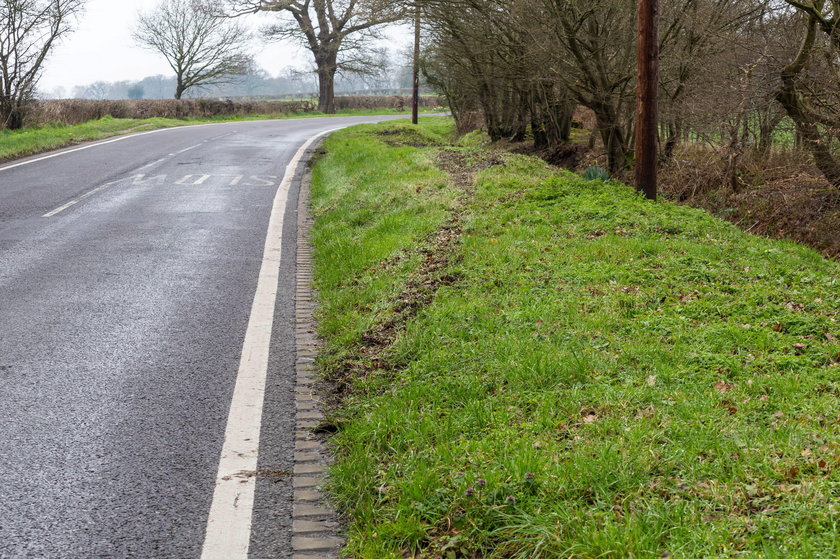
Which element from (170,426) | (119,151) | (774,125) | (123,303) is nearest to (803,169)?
(774,125)

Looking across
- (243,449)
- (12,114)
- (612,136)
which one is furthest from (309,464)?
(12,114)

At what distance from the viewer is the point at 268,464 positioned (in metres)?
4.22

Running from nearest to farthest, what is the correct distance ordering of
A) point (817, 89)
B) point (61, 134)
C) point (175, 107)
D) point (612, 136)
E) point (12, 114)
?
point (817, 89) → point (612, 136) → point (61, 134) → point (12, 114) → point (175, 107)

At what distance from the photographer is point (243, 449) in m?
4.37

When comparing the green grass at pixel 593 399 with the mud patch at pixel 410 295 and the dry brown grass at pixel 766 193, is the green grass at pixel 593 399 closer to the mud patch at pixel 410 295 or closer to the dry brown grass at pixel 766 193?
the mud patch at pixel 410 295

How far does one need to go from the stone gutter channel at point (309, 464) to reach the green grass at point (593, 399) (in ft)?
0.37

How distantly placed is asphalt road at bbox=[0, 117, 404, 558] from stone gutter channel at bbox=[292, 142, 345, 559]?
2.9 inches

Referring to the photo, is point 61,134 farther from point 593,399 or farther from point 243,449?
point 593,399

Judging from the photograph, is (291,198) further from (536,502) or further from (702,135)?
(536,502)

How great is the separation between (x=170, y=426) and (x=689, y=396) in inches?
119

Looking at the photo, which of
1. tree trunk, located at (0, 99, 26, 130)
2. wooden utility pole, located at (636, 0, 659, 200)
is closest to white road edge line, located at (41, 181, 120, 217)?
wooden utility pole, located at (636, 0, 659, 200)

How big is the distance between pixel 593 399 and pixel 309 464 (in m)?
1.65

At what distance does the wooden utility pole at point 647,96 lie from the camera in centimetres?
1073

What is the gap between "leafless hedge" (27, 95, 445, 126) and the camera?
28953 mm
